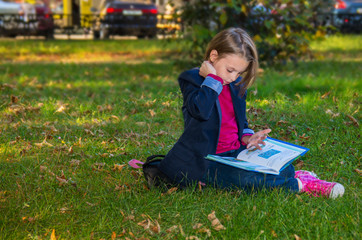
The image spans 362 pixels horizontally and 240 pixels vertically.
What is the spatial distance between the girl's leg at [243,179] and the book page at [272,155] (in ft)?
0.34

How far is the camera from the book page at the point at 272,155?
3381 millimetres

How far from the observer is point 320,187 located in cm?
351

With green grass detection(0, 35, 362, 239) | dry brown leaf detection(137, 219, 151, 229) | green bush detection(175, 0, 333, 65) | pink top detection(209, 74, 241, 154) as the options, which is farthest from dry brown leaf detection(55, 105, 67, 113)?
dry brown leaf detection(137, 219, 151, 229)

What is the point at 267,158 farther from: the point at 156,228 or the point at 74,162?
the point at 74,162

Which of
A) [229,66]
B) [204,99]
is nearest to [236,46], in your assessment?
[229,66]

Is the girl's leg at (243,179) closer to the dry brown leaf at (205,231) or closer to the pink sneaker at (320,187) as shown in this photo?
the pink sneaker at (320,187)

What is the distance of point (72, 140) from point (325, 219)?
9.28 ft

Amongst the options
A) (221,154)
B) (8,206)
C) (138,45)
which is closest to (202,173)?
(221,154)

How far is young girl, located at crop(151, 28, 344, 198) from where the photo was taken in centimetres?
331

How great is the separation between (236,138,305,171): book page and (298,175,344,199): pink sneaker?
25cm

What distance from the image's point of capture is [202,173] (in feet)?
11.3

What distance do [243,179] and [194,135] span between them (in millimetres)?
473

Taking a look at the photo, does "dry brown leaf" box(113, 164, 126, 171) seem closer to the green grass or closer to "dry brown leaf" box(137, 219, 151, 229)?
the green grass

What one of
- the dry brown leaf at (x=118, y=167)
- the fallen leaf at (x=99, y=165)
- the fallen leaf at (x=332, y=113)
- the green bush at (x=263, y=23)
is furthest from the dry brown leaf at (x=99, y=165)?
the green bush at (x=263, y=23)
